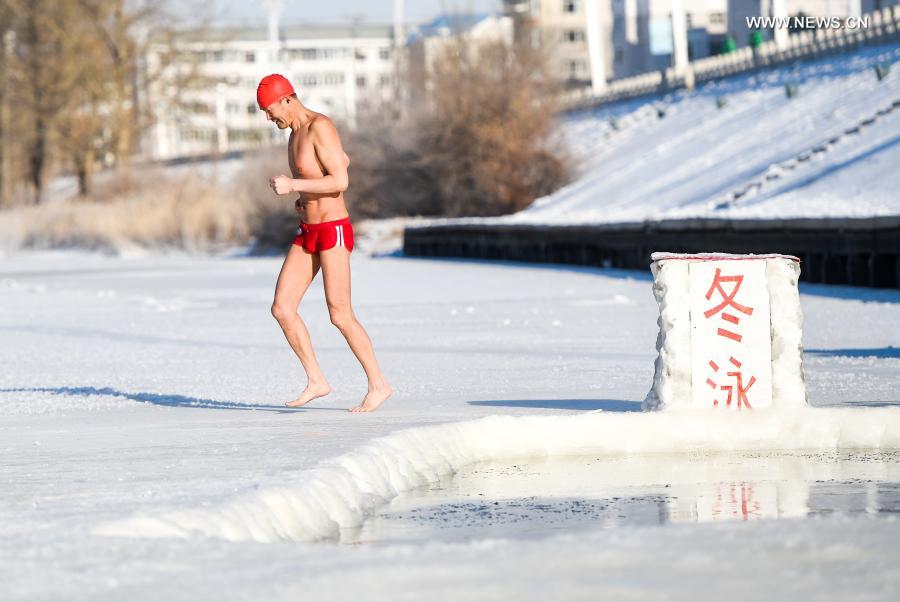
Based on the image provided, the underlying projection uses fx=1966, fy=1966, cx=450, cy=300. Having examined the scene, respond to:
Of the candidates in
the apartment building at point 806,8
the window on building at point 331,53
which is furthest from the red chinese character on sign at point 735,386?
the window on building at point 331,53

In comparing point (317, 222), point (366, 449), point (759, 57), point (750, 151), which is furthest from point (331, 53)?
point (366, 449)

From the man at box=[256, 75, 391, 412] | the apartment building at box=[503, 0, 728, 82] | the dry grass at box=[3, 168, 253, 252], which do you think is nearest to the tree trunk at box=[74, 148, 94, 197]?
the dry grass at box=[3, 168, 253, 252]

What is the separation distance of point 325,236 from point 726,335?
2.03m

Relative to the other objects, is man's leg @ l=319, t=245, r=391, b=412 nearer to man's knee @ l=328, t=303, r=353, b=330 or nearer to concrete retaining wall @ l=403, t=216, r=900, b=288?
man's knee @ l=328, t=303, r=353, b=330

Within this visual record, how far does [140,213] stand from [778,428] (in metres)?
48.6

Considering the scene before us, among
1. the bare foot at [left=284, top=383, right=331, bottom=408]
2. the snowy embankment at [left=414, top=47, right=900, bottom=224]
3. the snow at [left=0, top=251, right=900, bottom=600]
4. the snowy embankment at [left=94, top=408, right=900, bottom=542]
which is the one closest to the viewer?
the snow at [left=0, top=251, right=900, bottom=600]

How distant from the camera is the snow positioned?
520 cm

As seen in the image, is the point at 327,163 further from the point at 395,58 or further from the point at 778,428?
the point at 395,58

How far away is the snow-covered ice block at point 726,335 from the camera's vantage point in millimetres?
8984

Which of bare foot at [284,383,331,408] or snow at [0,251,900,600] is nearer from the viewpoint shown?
snow at [0,251,900,600]

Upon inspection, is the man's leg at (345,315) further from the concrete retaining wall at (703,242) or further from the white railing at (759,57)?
the white railing at (759,57)

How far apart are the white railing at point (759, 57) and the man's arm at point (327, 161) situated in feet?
163

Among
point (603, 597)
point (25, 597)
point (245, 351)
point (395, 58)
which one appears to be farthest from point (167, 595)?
point (395, 58)

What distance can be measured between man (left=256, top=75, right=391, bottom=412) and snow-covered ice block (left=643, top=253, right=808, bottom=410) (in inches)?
62.0
